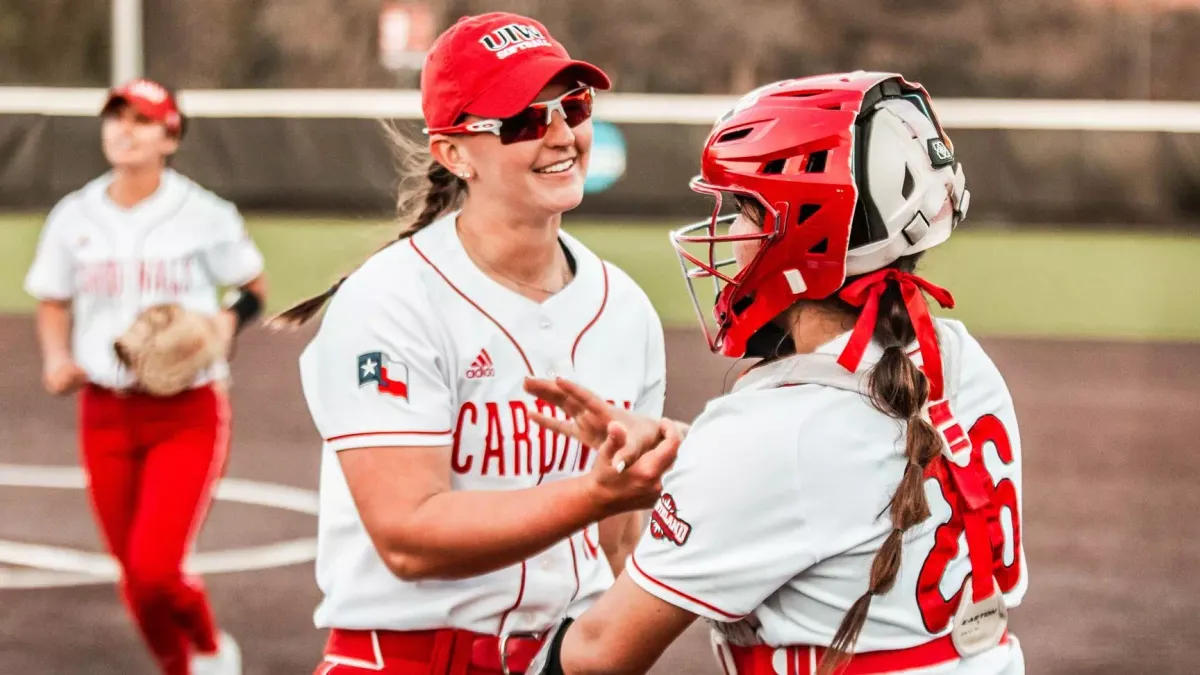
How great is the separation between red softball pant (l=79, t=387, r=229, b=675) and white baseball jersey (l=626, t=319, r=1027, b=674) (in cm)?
351

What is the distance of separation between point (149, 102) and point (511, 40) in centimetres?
356

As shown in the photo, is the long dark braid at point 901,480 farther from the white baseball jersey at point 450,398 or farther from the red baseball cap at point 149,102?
the red baseball cap at point 149,102

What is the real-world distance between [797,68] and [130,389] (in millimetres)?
11058

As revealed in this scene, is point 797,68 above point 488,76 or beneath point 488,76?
beneath

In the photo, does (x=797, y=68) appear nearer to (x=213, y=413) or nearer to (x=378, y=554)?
(x=213, y=413)

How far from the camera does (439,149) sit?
327 centimetres

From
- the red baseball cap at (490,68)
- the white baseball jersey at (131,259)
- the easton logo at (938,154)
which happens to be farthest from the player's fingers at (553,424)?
the white baseball jersey at (131,259)

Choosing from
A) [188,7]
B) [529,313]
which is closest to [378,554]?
[529,313]

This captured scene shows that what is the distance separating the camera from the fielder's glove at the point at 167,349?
18.9 feet

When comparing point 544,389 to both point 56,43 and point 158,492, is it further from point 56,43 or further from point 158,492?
point 56,43

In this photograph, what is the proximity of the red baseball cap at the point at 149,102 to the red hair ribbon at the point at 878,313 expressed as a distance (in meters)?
4.43

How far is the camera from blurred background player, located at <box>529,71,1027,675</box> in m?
2.34

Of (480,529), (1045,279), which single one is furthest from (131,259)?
(1045,279)

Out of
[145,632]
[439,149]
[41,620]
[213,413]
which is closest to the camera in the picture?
[439,149]
